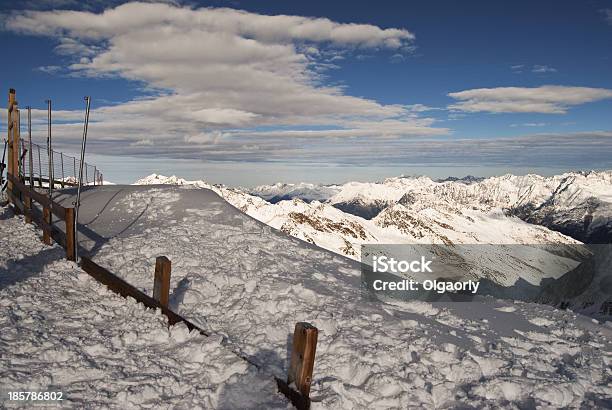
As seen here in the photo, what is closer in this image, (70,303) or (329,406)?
(329,406)

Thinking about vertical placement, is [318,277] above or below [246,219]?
below

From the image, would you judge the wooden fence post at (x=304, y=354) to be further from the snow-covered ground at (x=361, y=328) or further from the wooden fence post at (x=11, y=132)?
the wooden fence post at (x=11, y=132)

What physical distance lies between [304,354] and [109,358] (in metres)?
3.49

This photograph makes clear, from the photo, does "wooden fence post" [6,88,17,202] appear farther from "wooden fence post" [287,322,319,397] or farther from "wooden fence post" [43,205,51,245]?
"wooden fence post" [287,322,319,397]

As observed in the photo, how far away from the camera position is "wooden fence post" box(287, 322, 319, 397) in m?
5.72

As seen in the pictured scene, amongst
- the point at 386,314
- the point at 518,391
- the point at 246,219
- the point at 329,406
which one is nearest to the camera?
the point at 329,406

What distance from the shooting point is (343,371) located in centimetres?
716

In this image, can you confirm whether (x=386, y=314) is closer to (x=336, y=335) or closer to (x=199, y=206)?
(x=336, y=335)

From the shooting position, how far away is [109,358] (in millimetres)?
6895

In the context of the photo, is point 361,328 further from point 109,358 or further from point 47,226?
point 47,226

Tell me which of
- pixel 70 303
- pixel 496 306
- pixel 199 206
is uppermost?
pixel 199 206

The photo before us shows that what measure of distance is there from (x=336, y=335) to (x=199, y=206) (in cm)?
1407

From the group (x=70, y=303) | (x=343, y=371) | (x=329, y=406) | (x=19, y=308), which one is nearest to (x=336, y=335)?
(x=343, y=371)

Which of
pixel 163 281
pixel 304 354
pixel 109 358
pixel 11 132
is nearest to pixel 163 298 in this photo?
pixel 163 281
